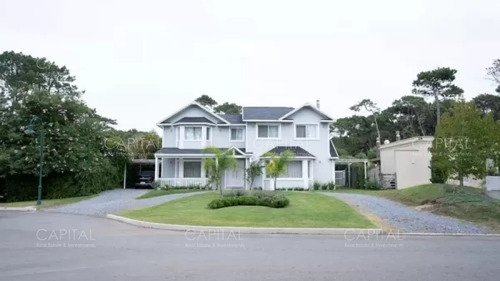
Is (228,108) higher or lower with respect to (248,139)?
higher

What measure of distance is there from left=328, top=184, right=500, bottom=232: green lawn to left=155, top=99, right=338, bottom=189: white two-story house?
11.7 metres

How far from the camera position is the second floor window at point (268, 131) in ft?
114

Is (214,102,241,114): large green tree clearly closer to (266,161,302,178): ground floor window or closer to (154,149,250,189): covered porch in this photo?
(154,149,250,189): covered porch

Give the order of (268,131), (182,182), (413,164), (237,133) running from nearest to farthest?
(182,182) → (413,164) → (268,131) → (237,133)

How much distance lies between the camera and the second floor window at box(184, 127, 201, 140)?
34.3 metres

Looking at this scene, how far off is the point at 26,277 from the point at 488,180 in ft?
64.9

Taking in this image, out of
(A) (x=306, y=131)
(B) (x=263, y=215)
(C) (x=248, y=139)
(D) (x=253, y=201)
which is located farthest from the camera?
(A) (x=306, y=131)

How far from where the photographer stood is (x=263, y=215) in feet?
54.0

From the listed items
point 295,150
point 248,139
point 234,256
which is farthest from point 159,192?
point 234,256

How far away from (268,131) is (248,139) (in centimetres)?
183

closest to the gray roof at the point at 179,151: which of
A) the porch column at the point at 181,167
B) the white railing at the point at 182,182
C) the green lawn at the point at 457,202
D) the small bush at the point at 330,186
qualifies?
the porch column at the point at 181,167

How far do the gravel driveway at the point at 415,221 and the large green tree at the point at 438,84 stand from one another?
123ft

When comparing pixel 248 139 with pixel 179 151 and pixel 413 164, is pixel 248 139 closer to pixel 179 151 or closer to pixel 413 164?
pixel 179 151

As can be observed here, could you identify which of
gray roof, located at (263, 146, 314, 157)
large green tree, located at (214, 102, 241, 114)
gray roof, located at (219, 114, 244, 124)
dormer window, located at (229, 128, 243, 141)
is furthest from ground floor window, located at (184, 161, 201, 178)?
large green tree, located at (214, 102, 241, 114)
